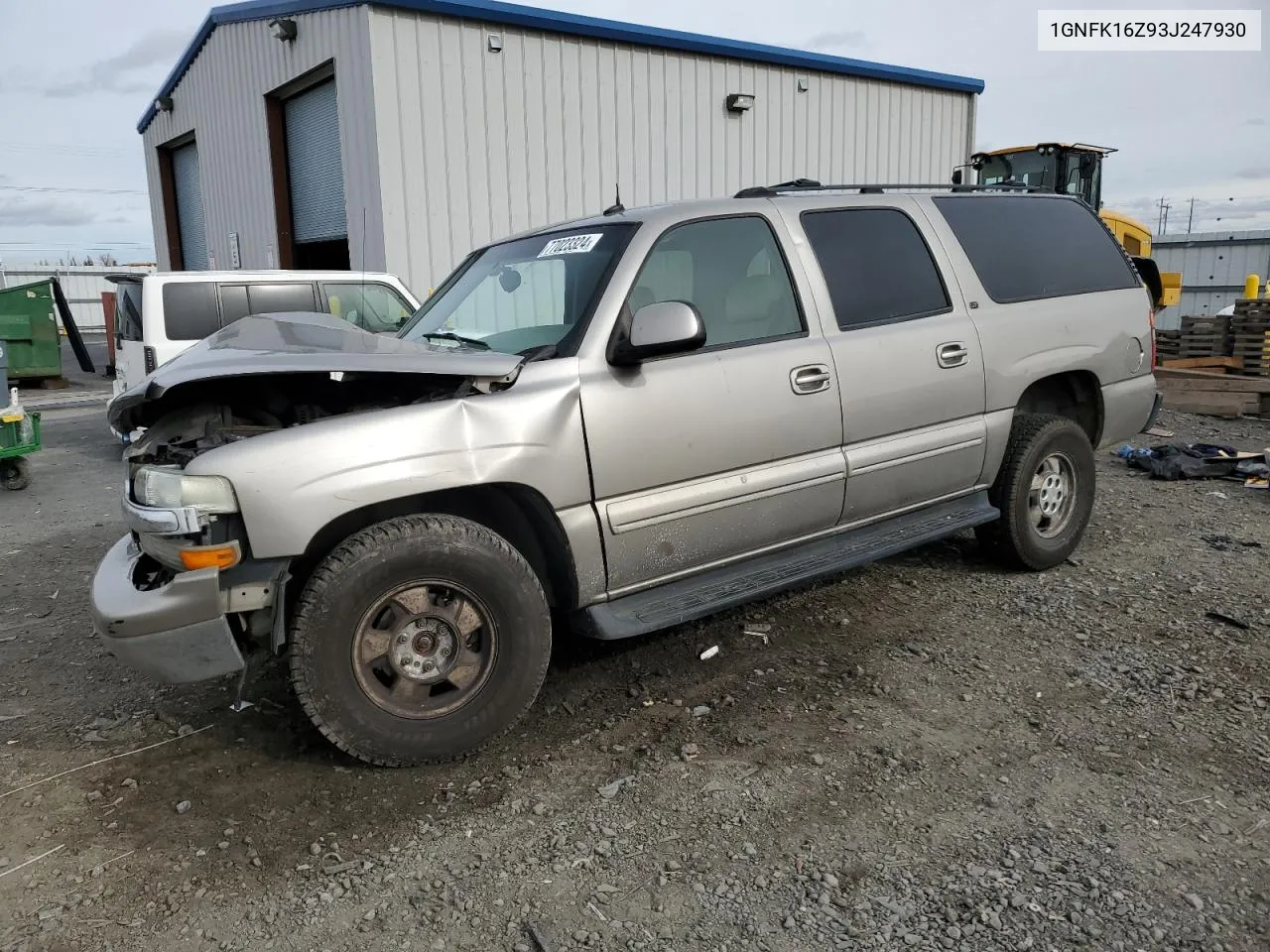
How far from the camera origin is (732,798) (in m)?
2.85

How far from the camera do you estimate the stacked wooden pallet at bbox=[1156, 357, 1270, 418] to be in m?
9.75

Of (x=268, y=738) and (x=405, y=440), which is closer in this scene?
(x=405, y=440)

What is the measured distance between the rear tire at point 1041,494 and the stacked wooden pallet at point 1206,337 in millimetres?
8800

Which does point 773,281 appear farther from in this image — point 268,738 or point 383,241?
point 383,241

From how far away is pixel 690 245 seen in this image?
12.0ft

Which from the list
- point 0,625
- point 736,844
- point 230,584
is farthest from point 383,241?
point 736,844

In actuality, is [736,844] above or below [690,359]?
below

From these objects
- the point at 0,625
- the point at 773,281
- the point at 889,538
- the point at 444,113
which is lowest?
the point at 0,625

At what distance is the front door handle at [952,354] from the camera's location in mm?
4176

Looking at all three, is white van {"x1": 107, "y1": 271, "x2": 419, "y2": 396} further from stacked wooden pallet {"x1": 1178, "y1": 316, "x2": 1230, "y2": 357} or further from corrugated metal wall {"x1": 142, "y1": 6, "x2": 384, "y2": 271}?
stacked wooden pallet {"x1": 1178, "y1": 316, "x2": 1230, "y2": 357}

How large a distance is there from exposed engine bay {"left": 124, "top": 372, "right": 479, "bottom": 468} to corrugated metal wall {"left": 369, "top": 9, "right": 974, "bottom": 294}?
795 centimetres

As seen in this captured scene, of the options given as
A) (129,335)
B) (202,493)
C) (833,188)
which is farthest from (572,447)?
(129,335)

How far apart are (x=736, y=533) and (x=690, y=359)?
726 mm

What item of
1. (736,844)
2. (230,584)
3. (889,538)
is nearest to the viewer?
(736,844)
